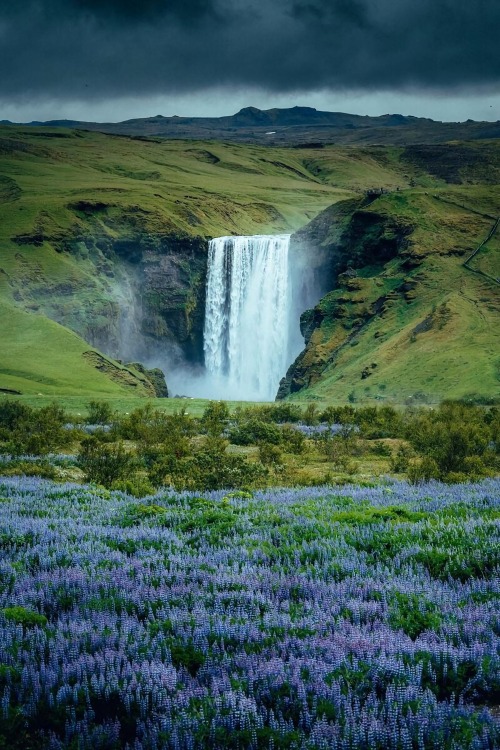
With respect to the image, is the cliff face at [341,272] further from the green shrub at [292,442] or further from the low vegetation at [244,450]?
the green shrub at [292,442]

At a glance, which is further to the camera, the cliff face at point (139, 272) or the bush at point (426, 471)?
the cliff face at point (139, 272)

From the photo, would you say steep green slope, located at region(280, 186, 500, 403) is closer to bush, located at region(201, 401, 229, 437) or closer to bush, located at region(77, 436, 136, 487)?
bush, located at region(201, 401, 229, 437)

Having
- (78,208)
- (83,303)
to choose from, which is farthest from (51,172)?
(83,303)

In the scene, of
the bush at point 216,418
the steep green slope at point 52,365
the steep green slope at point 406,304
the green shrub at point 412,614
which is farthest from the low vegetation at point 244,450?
the steep green slope at point 52,365

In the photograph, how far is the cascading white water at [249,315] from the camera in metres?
105

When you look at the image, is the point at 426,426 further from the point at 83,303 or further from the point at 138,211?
the point at 138,211

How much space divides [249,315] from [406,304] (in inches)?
1111

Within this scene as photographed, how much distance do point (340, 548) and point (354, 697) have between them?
13.5 ft

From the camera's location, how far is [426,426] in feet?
122

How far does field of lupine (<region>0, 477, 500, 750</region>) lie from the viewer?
18.4 feet

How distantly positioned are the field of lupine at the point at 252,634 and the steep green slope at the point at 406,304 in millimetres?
52391

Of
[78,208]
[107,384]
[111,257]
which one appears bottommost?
[107,384]

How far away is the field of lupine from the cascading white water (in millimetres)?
93052

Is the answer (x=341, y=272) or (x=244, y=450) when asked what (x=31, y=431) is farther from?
(x=341, y=272)
